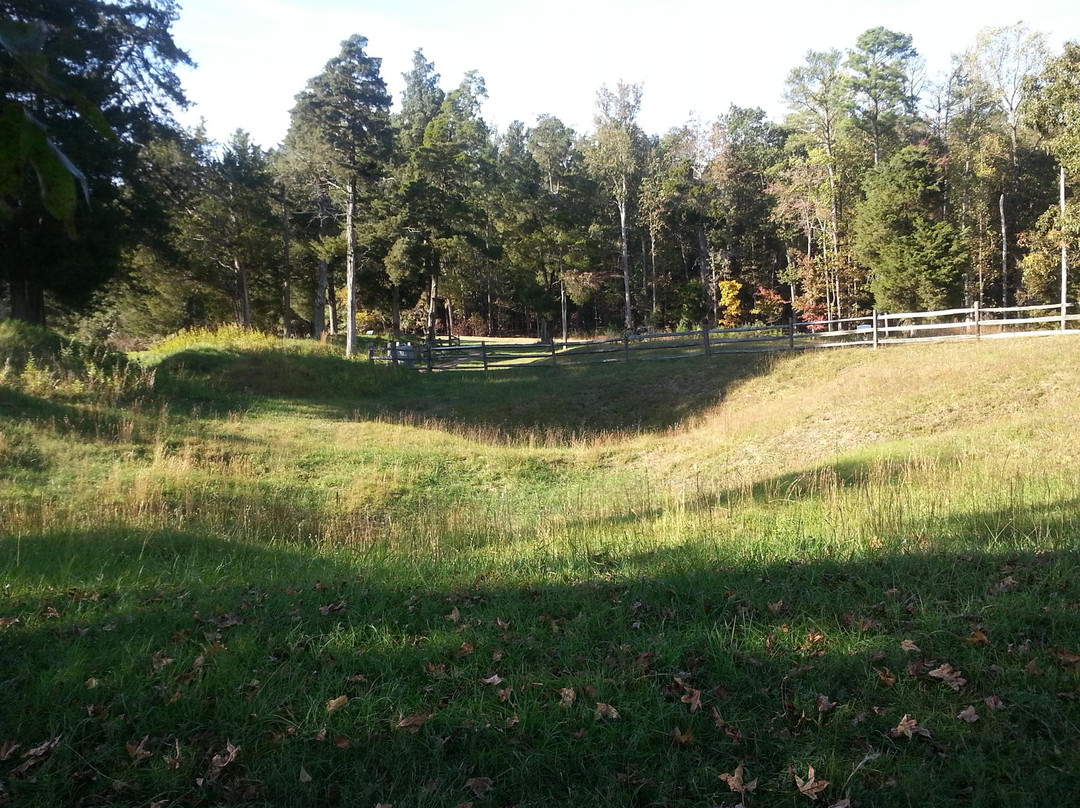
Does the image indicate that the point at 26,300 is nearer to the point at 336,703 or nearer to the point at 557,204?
the point at 336,703

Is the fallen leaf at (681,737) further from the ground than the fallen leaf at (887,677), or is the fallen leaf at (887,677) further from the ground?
the fallen leaf at (887,677)

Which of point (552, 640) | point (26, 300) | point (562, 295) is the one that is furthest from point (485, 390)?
point (562, 295)

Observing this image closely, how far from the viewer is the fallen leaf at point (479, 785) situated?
2997mm

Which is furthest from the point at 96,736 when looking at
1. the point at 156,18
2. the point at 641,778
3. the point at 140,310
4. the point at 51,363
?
the point at 140,310

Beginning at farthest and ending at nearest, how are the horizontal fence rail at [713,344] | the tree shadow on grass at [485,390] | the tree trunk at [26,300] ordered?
the horizontal fence rail at [713,344]
the tree trunk at [26,300]
the tree shadow on grass at [485,390]

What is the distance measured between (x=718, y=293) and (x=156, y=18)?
125ft

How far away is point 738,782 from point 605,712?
73 cm

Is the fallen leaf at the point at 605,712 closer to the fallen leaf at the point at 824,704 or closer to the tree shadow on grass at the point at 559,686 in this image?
the tree shadow on grass at the point at 559,686

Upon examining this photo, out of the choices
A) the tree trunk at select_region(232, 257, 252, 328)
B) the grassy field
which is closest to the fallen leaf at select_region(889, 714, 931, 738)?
the grassy field

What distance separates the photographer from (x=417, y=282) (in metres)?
45.3

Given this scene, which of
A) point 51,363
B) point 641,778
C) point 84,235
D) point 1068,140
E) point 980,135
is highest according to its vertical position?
point 980,135

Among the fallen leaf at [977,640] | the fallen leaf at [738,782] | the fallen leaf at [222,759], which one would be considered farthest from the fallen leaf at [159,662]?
the fallen leaf at [977,640]

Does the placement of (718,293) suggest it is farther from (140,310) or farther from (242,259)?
(140,310)

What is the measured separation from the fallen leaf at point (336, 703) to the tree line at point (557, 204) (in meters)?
23.4
